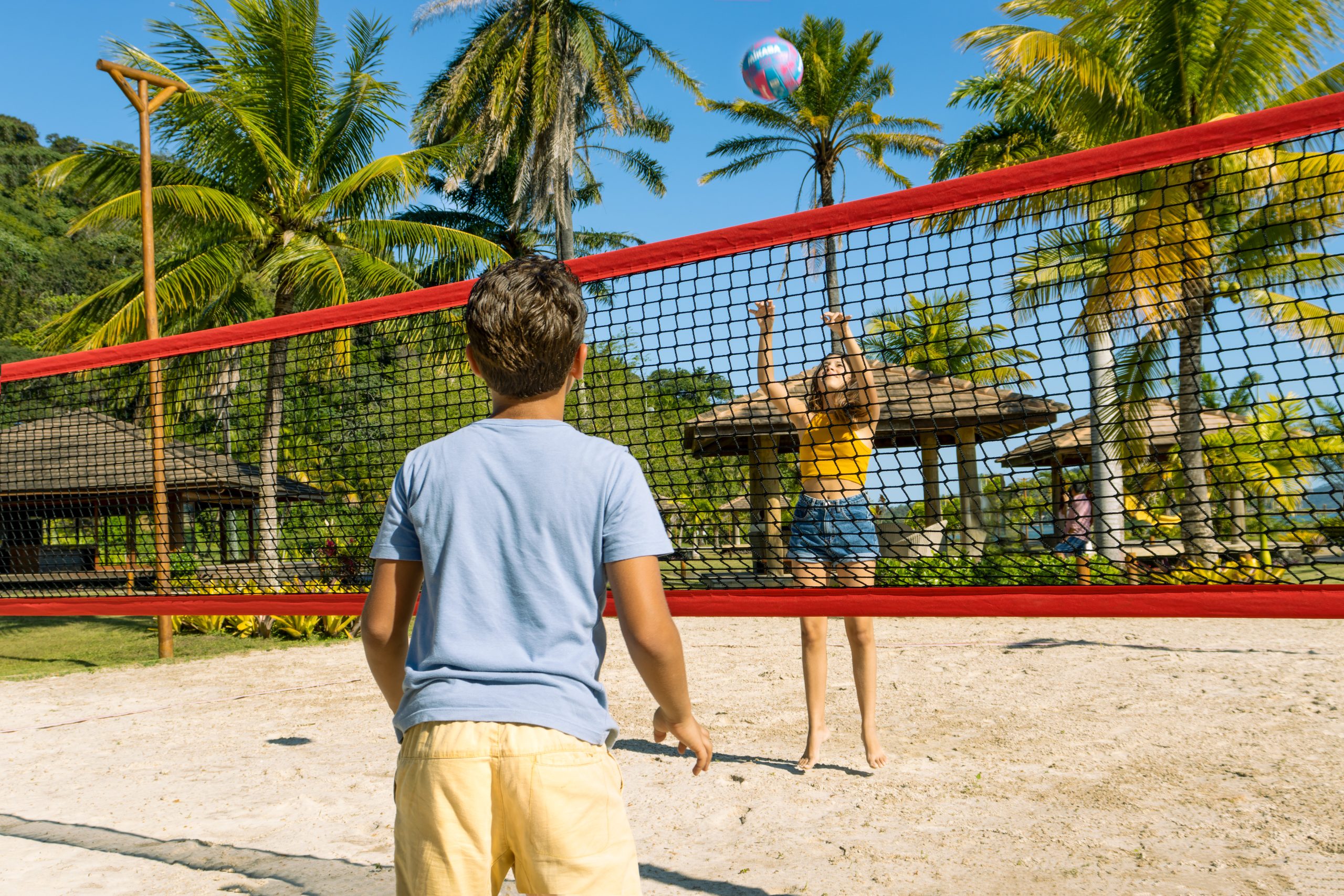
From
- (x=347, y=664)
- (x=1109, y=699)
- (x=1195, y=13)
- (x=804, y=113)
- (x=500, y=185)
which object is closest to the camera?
(x=1109, y=699)

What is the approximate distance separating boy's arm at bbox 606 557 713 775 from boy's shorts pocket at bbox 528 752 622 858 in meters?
0.16

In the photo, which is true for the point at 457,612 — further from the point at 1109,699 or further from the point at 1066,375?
the point at 1109,699

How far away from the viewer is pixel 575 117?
24750 mm

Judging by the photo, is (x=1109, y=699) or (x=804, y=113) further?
(x=804, y=113)

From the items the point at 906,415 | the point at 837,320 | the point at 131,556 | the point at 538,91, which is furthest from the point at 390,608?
the point at 538,91

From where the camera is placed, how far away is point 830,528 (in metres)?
4.05

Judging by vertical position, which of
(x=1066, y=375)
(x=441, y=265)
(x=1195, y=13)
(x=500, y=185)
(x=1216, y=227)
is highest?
(x=500, y=185)

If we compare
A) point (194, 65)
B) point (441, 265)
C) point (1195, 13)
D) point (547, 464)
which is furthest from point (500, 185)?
point (547, 464)

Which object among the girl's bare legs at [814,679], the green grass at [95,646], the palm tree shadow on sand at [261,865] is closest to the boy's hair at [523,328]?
the palm tree shadow on sand at [261,865]

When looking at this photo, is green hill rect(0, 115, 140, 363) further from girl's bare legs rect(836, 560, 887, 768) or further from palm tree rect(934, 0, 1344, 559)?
girl's bare legs rect(836, 560, 887, 768)

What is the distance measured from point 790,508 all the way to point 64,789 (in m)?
3.71

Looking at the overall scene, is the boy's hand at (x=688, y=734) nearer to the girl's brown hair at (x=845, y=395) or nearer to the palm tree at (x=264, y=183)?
the girl's brown hair at (x=845, y=395)

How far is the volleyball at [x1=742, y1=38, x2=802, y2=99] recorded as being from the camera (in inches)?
559

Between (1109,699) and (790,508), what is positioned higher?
(790,508)
